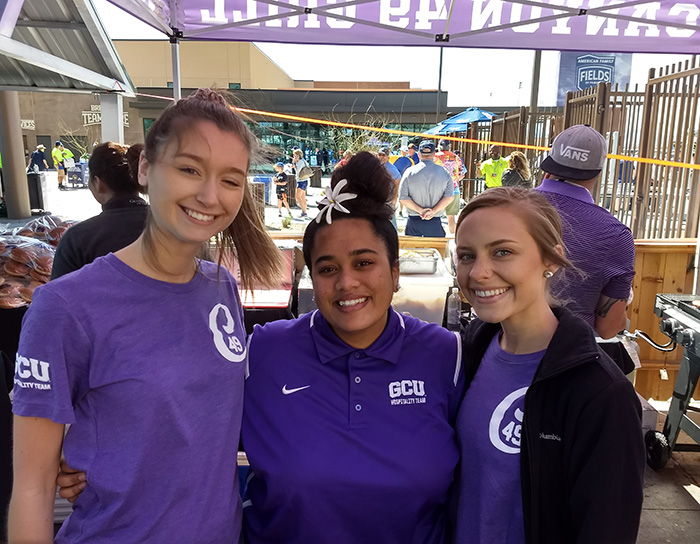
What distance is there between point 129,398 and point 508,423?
865 mm

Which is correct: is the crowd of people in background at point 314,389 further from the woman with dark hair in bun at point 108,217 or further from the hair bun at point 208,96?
the woman with dark hair in bun at point 108,217

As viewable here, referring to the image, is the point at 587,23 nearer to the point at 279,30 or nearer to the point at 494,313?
the point at 279,30

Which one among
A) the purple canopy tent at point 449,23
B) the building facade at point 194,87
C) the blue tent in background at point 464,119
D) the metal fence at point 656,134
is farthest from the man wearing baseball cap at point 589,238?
the building facade at point 194,87

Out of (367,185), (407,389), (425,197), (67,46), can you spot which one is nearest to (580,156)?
(367,185)

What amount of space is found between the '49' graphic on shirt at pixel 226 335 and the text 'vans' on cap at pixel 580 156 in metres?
1.98

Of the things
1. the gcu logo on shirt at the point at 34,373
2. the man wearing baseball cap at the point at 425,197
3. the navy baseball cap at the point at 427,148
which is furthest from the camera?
the navy baseball cap at the point at 427,148

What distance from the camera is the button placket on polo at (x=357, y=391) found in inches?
53.4

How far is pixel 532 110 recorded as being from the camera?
1228 cm

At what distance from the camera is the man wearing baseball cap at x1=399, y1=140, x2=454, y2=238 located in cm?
550

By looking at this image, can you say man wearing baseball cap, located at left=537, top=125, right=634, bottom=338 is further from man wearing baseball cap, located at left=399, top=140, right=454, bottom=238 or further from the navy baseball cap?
the navy baseball cap

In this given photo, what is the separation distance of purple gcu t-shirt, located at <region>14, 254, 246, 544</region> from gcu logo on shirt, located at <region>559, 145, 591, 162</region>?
212 cm

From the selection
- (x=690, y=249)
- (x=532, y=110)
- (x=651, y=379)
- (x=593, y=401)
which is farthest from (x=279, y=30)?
(x=532, y=110)

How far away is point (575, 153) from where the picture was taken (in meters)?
2.63

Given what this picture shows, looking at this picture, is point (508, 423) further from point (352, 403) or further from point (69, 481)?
point (69, 481)
